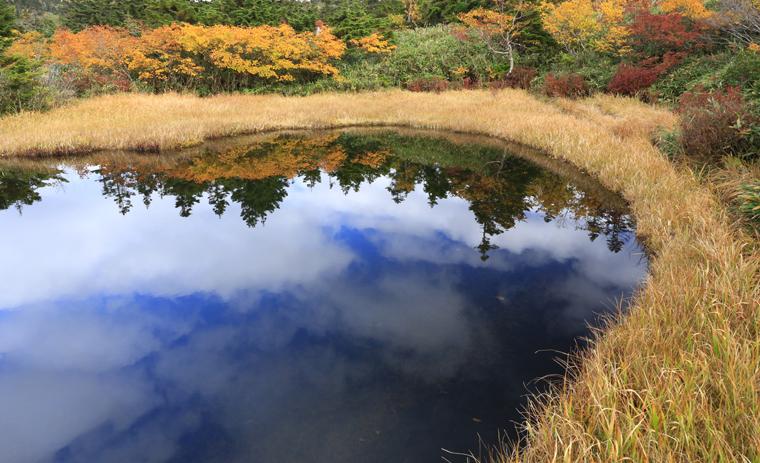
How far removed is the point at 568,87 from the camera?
2173 cm

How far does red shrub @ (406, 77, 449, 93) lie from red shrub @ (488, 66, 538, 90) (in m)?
2.82

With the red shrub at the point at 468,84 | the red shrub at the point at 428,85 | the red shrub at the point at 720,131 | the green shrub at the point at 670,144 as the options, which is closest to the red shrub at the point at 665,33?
the red shrub at the point at 468,84

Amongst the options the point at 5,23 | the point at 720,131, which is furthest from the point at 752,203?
the point at 5,23

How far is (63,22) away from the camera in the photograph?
42250mm

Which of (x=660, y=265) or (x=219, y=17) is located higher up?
(x=219, y=17)

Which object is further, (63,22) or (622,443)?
(63,22)

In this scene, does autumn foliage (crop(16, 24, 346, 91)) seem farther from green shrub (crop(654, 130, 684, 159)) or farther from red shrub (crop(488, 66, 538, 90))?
green shrub (crop(654, 130, 684, 159))

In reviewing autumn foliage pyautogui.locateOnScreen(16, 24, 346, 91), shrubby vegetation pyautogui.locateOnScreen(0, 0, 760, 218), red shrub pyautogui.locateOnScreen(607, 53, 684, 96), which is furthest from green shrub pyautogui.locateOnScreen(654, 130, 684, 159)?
autumn foliage pyautogui.locateOnScreen(16, 24, 346, 91)

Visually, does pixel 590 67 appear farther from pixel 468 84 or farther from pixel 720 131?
pixel 720 131

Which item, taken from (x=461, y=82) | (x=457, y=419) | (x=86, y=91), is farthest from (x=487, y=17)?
(x=457, y=419)

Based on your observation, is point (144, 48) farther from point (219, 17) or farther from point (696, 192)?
point (696, 192)

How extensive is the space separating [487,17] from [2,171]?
26899mm

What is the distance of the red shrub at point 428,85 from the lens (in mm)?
25250

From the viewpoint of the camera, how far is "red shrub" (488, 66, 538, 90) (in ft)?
81.5
